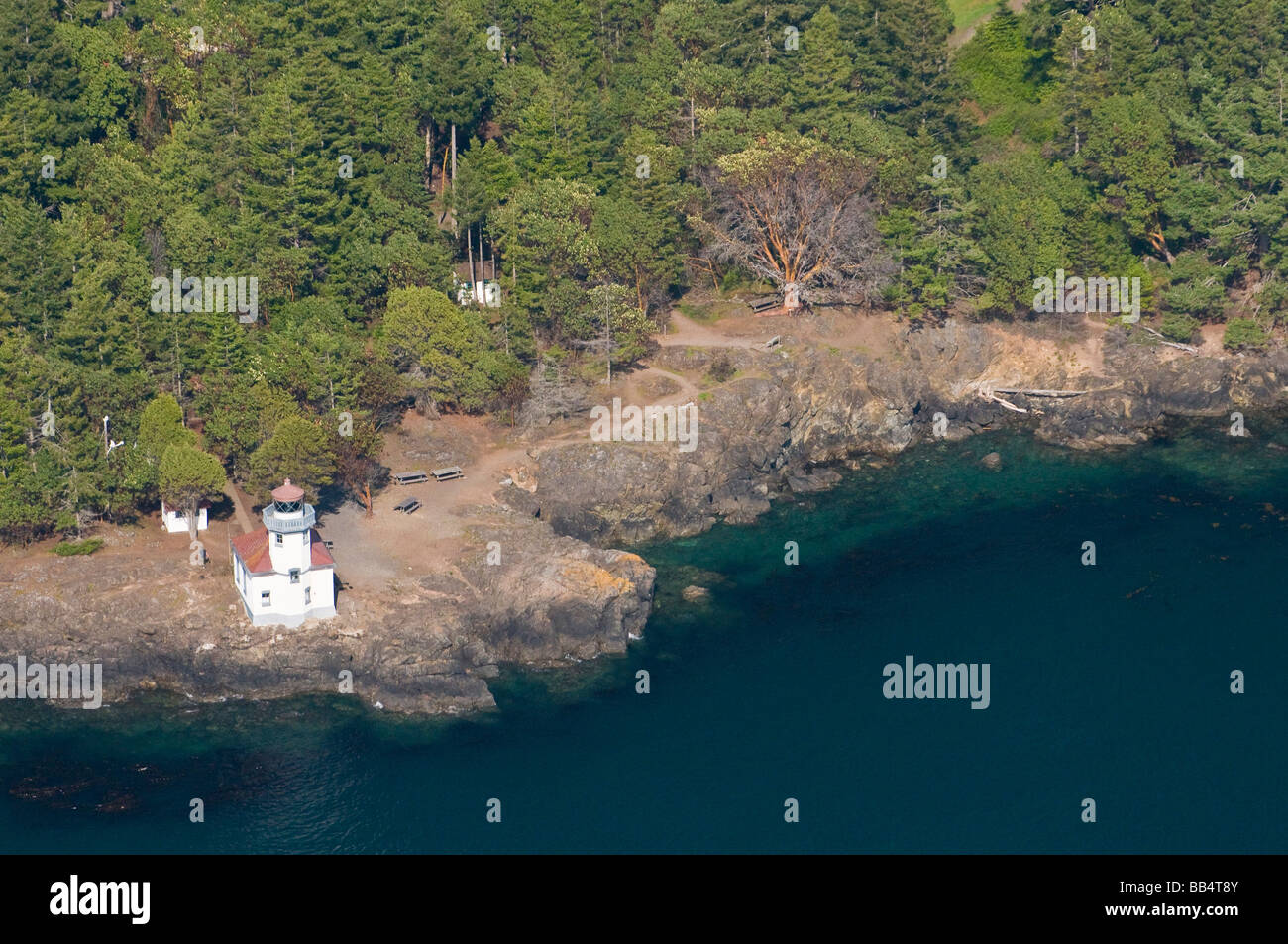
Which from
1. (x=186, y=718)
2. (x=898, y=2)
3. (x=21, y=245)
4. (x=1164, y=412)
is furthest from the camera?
(x=898, y=2)

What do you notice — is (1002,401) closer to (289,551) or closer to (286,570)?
(289,551)

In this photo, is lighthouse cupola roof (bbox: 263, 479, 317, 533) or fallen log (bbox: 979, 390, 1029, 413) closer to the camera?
lighthouse cupola roof (bbox: 263, 479, 317, 533)

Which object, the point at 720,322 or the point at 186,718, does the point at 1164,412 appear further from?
the point at 186,718

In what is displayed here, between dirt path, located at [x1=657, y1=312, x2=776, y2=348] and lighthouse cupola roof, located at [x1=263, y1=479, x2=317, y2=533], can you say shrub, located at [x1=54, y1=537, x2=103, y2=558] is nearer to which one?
lighthouse cupola roof, located at [x1=263, y1=479, x2=317, y2=533]

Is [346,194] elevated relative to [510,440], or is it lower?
elevated

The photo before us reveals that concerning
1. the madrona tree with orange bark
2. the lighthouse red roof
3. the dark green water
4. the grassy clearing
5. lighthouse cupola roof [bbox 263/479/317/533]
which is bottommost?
the dark green water

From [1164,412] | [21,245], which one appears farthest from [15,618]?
[1164,412]

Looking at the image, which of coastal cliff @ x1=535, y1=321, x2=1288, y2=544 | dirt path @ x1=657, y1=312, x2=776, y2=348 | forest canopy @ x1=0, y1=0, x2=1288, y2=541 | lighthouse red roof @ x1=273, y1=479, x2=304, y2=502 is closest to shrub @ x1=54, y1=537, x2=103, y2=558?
forest canopy @ x1=0, y1=0, x2=1288, y2=541
